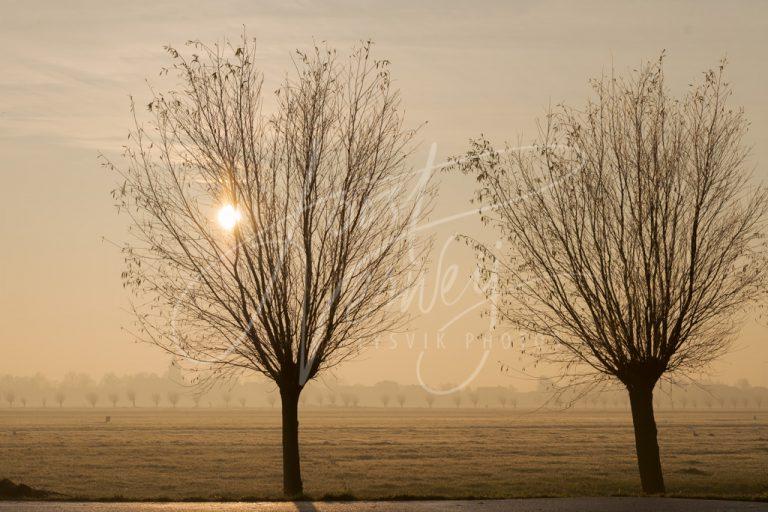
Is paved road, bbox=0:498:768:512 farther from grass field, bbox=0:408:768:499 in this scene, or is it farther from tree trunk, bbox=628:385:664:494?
grass field, bbox=0:408:768:499

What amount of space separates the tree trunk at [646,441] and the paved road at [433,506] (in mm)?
3449

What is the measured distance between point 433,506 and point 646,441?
23.6ft

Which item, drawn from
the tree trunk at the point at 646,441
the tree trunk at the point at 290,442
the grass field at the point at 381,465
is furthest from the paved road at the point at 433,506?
the grass field at the point at 381,465

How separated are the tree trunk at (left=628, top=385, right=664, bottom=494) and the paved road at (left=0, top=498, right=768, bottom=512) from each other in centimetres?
345

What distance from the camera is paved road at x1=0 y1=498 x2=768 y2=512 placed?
16.1 metres

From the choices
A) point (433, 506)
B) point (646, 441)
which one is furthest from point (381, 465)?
point (433, 506)

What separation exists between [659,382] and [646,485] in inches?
109

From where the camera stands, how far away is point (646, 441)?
70.6 ft

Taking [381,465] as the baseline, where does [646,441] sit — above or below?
above

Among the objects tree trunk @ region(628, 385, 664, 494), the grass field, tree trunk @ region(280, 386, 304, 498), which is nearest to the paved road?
tree trunk @ region(280, 386, 304, 498)

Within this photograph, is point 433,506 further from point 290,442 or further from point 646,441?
point 646,441

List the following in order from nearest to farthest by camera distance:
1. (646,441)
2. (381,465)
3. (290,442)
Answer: (290,442)
(646,441)
(381,465)

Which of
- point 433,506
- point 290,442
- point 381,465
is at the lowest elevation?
point 381,465

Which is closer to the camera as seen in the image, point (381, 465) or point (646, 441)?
point (646, 441)
